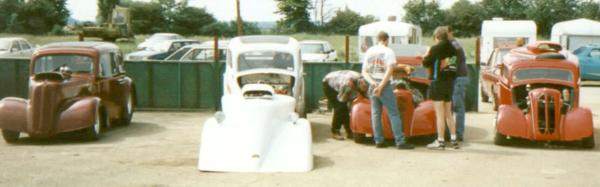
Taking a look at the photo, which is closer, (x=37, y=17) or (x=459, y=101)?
(x=459, y=101)

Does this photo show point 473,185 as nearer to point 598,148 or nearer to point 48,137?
point 598,148

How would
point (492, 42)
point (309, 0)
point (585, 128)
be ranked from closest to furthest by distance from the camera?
1. point (585, 128)
2. point (492, 42)
3. point (309, 0)

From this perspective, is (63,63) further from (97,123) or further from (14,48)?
(14,48)

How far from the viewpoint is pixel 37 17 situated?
9169 centimetres

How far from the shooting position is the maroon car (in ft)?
44.4

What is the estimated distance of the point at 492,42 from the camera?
116 ft

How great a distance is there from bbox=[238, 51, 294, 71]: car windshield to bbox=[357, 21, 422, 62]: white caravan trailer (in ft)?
59.0

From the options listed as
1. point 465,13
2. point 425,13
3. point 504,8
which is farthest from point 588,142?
point 504,8

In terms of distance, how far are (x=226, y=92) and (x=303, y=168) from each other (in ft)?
17.6

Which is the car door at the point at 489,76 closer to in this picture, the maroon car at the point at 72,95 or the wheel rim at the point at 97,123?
the maroon car at the point at 72,95

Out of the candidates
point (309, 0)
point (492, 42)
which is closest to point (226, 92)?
point (492, 42)

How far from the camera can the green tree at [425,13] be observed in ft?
310

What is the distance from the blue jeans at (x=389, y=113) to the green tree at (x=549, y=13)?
2954 inches

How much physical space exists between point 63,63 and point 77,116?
2.18 metres
